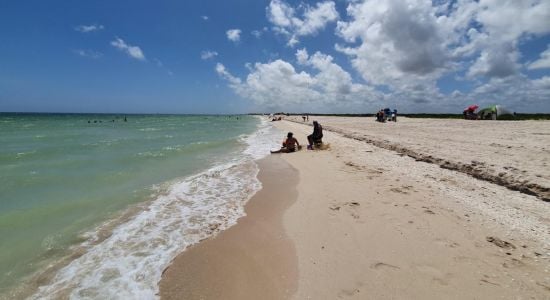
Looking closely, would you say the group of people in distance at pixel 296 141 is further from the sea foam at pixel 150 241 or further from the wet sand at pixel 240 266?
the wet sand at pixel 240 266

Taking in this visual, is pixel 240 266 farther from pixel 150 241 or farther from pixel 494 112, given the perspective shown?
pixel 494 112

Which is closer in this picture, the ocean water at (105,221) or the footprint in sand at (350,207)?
the ocean water at (105,221)

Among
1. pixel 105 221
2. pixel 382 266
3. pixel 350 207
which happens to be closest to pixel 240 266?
pixel 382 266

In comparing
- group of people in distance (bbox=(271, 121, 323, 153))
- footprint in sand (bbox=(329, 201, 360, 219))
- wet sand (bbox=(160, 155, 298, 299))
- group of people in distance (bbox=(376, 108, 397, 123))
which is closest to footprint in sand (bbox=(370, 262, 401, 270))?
wet sand (bbox=(160, 155, 298, 299))

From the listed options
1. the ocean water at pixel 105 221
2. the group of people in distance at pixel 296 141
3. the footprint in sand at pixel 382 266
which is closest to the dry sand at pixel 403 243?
the footprint in sand at pixel 382 266

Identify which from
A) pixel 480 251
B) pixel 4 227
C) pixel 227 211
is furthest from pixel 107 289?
pixel 480 251

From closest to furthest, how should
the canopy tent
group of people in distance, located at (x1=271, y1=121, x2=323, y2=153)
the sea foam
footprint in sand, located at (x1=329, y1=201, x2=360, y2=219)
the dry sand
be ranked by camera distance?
the dry sand
the sea foam
footprint in sand, located at (x1=329, y1=201, x2=360, y2=219)
group of people in distance, located at (x1=271, y1=121, x2=323, y2=153)
the canopy tent

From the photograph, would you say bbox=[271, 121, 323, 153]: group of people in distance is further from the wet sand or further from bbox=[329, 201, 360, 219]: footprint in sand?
the wet sand

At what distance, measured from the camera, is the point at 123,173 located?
11.3 m

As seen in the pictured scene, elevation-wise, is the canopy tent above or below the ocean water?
above

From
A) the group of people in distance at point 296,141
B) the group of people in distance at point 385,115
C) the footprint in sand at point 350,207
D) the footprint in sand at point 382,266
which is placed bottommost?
the footprint in sand at point 382,266

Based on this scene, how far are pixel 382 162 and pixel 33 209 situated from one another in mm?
11059

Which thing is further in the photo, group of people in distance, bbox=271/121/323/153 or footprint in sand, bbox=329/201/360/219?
group of people in distance, bbox=271/121/323/153

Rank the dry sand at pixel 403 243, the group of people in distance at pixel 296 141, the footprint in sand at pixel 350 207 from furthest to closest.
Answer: the group of people in distance at pixel 296 141 → the footprint in sand at pixel 350 207 → the dry sand at pixel 403 243
